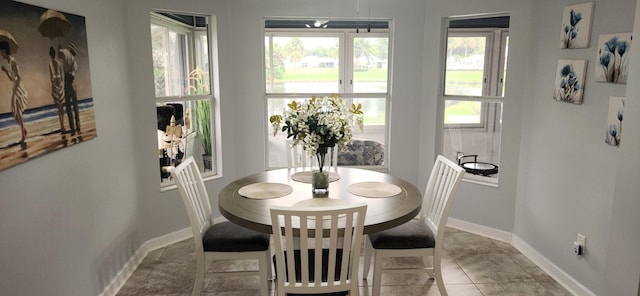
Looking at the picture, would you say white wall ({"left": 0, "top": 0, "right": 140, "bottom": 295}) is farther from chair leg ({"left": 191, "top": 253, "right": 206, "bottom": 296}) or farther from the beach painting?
chair leg ({"left": 191, "top": 253, "right": 206, "bottom": 296})

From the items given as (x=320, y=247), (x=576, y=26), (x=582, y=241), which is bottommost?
(x=582, y=241)

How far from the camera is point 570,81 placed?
119 inches

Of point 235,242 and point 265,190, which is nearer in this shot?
point 235,242

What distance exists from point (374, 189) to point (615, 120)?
58.0 inches

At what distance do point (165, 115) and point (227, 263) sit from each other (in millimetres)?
1331

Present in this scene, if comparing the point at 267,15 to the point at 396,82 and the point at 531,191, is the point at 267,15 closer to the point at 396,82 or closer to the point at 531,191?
the point at 396,82

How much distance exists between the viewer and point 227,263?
3484mm

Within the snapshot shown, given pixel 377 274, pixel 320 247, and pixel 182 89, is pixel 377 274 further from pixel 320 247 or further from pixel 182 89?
pixel 182 89

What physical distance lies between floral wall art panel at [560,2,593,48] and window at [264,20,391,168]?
1.50 metres

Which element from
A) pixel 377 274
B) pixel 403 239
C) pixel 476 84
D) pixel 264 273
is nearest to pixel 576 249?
pixel 403 239

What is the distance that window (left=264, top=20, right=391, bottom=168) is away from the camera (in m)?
4.43

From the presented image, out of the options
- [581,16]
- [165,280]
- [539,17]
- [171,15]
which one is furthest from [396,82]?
[165,280]

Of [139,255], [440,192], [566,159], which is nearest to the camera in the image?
[440,192]

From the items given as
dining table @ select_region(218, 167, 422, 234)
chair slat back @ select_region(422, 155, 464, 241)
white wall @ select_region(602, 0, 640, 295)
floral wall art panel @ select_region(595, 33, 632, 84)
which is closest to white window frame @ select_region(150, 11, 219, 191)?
dining table @ select_region(218, 167, 422, 234)
